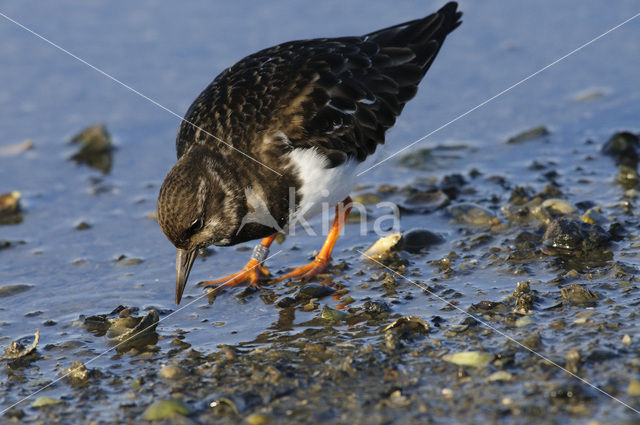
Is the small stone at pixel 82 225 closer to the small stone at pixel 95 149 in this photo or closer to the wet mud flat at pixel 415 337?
the wet mud flat at pixel 415 337

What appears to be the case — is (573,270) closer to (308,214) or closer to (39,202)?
(308,214)

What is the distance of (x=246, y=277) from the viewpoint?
4.49 m

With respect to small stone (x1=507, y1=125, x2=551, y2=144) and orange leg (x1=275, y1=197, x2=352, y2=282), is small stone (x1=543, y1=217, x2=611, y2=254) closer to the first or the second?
orange leg (x1=275, y1=197, x2=352, y2=282)

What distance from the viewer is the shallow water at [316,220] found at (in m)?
3.39

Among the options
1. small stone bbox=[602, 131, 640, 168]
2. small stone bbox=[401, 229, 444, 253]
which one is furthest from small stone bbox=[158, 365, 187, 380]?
small stone bbox=[602, 131, 640, 168]

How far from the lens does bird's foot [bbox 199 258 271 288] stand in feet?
14.6

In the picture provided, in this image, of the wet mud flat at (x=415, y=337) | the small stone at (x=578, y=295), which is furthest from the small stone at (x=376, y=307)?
the small stone at (x=578, y=295)

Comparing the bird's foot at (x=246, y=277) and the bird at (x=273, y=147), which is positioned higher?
the bird at (x=273, y=147)

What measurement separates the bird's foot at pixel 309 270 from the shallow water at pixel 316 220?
0.48 feet

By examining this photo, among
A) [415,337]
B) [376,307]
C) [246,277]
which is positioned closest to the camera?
[415,337]

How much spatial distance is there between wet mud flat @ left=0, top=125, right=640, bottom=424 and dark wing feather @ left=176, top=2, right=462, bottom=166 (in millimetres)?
717

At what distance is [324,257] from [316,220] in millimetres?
790

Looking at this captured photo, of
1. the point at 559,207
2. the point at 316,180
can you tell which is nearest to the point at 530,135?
the point at 559,207

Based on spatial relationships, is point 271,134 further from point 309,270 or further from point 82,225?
point 82,225
